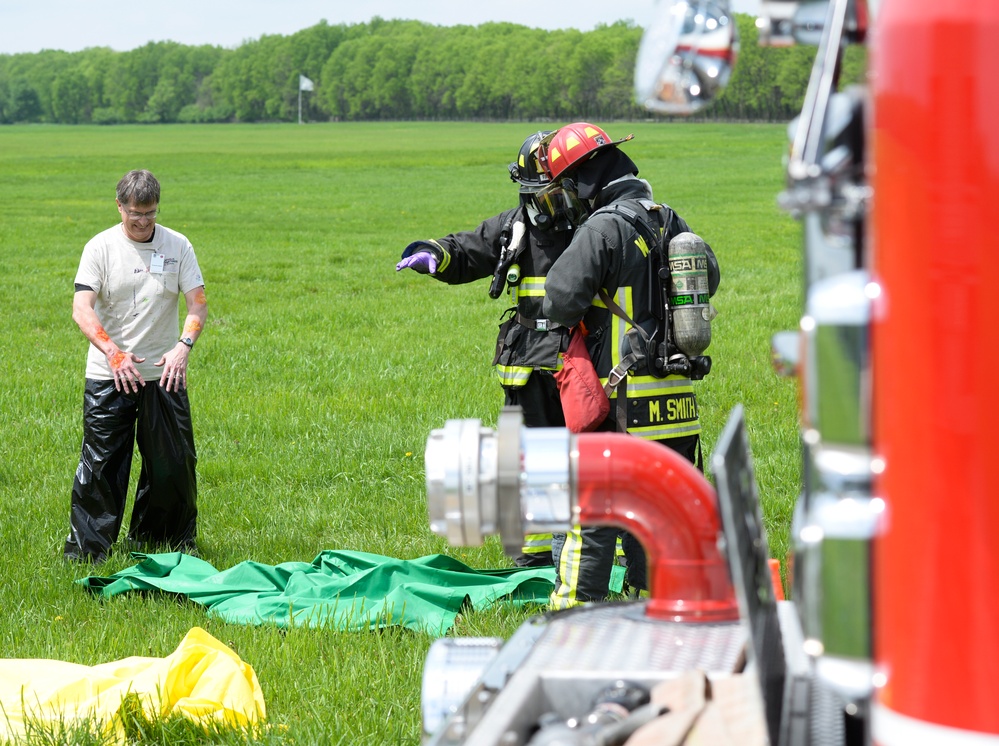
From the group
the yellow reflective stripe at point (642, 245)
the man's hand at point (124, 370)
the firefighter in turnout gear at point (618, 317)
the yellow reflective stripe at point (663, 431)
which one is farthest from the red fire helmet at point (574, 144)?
the man's hand at point (124, 370)

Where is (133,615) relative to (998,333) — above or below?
below

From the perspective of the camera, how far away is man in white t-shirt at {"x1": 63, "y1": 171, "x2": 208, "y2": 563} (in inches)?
259

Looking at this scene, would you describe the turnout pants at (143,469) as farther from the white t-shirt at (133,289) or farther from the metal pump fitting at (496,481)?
the metal pump fitting at (496,481)

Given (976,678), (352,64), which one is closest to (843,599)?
(976,678)

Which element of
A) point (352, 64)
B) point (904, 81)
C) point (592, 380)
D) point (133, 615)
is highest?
point (352, 64)

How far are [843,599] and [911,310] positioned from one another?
1.12 feet

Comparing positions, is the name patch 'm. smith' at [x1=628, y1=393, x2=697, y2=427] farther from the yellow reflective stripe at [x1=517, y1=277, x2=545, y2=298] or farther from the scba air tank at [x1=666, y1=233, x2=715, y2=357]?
the yellow reflective stripe at [x1=517, y1=277, x2=545, y2=298]

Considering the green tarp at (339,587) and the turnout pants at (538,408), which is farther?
the turnout pants at (538,408)

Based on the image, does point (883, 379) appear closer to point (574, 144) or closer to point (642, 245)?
point (642, 245)

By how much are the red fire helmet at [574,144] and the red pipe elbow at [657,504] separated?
3.61m

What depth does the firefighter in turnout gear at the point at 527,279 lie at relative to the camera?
6219 mm

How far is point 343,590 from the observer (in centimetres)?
564

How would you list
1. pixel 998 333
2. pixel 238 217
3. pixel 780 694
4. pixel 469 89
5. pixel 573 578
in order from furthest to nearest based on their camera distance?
pixel 469 89
pixel 238 217
pixel 573 578
pixel 780 694
pixel 998 333

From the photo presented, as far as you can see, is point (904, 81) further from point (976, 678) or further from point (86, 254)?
point (86, 254)
